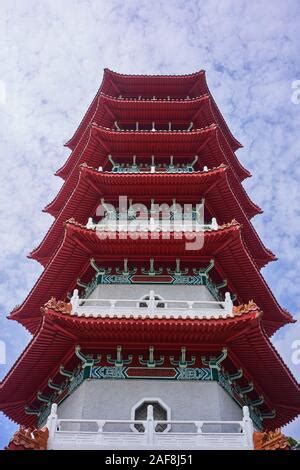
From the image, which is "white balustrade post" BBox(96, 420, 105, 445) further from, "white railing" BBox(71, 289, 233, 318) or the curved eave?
the curved eave

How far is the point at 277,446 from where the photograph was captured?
11680mm

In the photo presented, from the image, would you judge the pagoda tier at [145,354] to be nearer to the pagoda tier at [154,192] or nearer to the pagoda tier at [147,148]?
the pagoda tier at [154,192]

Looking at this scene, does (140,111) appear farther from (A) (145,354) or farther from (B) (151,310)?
(A) (145,354)

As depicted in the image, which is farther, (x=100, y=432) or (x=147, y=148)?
(x=147, y=148)

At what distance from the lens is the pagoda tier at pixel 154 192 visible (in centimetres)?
1945

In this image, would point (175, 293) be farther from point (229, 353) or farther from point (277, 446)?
point (277, 446)

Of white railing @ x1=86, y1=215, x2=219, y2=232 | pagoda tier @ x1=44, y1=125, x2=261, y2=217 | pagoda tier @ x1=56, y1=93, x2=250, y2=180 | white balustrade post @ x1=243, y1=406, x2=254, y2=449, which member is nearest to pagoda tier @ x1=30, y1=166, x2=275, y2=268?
white railing @ x1=86, y1=215, x2=219, y2=232

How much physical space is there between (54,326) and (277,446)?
6251mm

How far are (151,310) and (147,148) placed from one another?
30.2 ft

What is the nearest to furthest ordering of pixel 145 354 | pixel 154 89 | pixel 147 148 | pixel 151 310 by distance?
pixel 151 310, pixel 145 354, pixel 147 148, pixel 154 89

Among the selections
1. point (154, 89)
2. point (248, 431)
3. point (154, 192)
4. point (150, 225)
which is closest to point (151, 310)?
point (150, 225)

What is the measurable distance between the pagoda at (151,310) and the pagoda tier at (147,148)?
57mm

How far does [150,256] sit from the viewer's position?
693 inches
